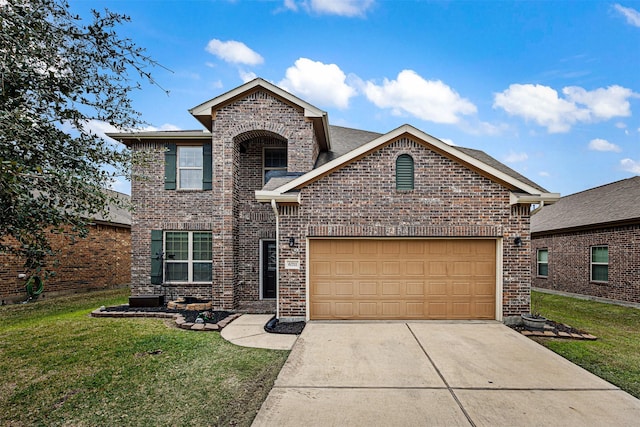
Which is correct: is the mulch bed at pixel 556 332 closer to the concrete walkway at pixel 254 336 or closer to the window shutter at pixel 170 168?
the concrete walkway at pixel 254 336

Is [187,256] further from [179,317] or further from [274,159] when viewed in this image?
[274,159]

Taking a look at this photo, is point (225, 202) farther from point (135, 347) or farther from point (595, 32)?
point (595, 32)

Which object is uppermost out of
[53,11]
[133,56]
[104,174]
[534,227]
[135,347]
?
[53,11]

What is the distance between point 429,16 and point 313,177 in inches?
429

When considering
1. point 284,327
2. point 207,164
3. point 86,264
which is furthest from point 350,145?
point 86,264

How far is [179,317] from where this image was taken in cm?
877

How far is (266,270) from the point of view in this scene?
1060 centimetres

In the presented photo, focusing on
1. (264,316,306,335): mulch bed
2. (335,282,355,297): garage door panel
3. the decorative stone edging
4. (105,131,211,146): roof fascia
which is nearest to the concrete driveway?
(264,316,306,335): mulch bed

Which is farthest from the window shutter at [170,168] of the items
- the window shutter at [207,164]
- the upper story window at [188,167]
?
the window shutter at [207,164]

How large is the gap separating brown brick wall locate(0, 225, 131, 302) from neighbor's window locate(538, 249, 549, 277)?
21834mm

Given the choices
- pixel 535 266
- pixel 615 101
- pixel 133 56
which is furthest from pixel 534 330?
pixel 615 101

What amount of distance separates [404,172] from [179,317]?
7259mm

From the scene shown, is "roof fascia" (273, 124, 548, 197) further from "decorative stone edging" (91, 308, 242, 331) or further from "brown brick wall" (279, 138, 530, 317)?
"decorative stone edging" (91, 308, 242, 331)

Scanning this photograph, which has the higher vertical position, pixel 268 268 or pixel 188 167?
pixel 188 167
